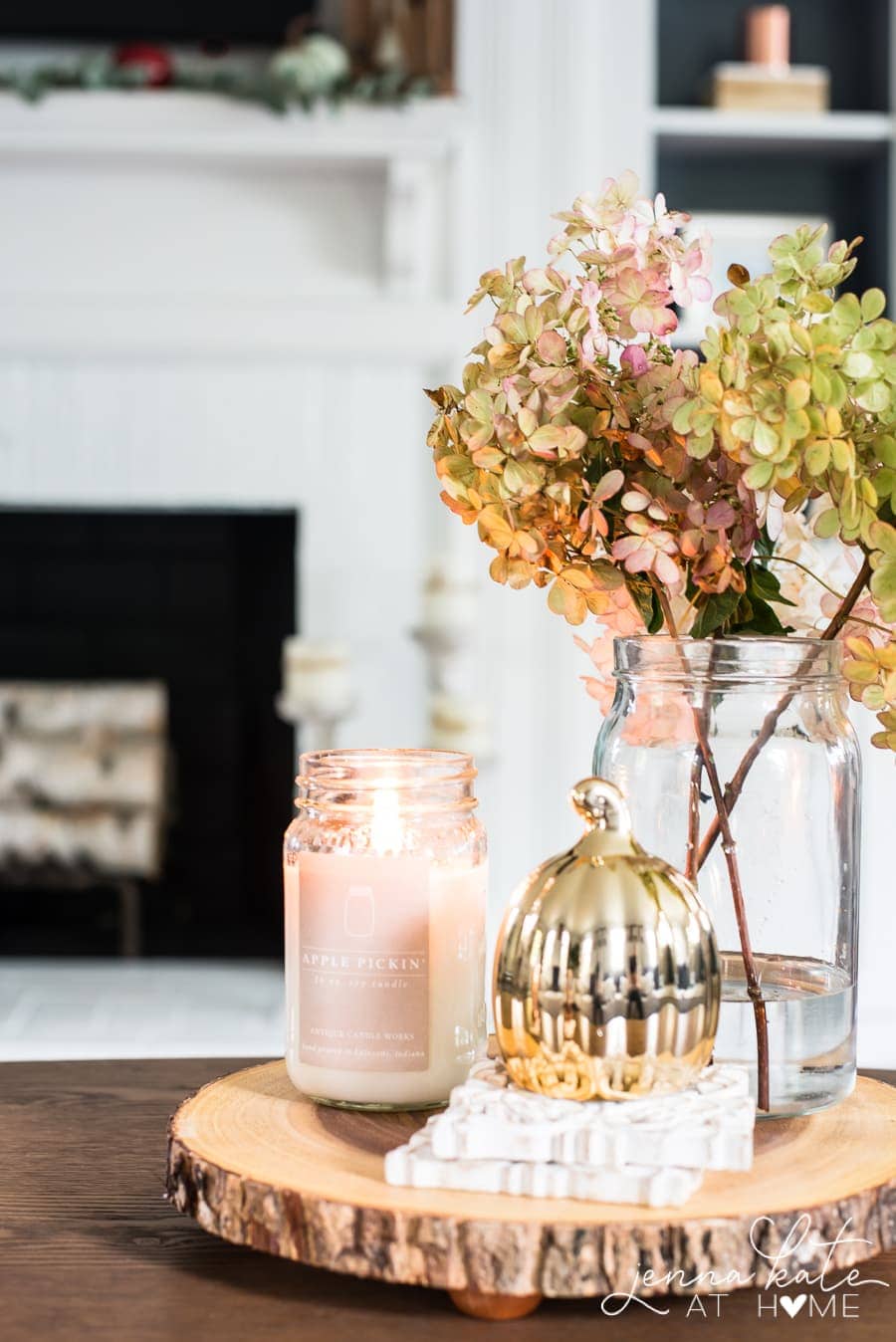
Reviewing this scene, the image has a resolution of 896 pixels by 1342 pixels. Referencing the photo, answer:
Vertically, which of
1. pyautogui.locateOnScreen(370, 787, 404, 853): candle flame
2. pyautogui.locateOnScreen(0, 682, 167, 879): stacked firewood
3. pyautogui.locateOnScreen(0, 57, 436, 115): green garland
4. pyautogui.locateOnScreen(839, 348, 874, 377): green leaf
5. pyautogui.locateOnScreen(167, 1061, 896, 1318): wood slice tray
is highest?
pyautogui.locateOnScreen(0, 57, 436, 115): green garland

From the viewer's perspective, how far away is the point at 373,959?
71cm

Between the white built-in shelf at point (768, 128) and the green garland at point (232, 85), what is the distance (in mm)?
463

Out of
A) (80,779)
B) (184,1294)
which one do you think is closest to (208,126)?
(80,779)

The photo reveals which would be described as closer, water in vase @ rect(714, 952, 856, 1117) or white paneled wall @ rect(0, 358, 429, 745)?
water in vase @ rect(714, 952, 856, 1117)

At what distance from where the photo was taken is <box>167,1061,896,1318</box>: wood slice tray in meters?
0.59

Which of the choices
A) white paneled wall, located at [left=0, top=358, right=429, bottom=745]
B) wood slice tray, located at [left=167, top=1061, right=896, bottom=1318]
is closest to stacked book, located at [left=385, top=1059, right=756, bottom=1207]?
wood slice tray, located at [left=167, top=1061, right=896, bottom=1318]

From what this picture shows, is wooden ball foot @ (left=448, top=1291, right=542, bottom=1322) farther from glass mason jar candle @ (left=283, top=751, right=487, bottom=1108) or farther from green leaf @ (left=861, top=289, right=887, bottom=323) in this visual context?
green leaf @ (left=861, top=289, right=887, bottom=323)

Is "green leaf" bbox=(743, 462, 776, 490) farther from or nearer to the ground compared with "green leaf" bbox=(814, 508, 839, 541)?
farther from the ground

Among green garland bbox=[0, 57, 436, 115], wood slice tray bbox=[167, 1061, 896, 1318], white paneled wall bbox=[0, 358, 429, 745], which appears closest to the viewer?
wood slice tray bbox=[167, 1061, 896, 1318]

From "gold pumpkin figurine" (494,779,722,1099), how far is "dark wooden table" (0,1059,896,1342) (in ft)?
0.31

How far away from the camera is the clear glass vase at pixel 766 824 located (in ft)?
2.40

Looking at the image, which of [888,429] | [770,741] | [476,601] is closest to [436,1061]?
[770,741]

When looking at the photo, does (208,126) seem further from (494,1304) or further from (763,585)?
(494,1304)

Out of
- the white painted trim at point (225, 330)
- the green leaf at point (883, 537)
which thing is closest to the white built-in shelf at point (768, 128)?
the white painted trim at point (225, 330)
